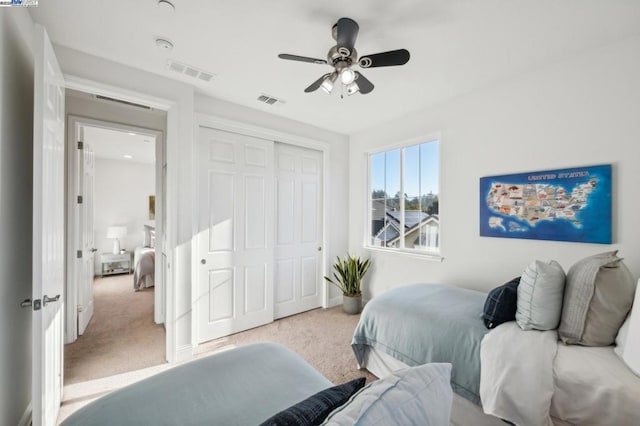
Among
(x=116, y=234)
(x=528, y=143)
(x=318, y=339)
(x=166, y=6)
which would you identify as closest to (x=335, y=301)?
(x=318, y=339)

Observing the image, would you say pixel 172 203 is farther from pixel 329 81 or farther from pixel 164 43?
pixel 329 81

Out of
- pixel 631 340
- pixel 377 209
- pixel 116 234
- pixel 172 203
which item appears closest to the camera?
pixel 631 340

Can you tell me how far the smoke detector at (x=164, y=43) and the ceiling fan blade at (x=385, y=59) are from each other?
1417 mm

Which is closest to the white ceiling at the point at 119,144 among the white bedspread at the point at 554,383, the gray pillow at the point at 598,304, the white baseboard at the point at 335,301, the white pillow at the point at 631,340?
the white baseboard at the point at 335,301

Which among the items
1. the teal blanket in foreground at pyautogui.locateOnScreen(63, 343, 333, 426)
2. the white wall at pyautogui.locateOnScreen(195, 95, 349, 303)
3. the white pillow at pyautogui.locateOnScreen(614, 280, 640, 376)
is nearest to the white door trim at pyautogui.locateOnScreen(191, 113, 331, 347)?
the white wall at pyautogui.locateOnScreen(195, 95, 349, 303)

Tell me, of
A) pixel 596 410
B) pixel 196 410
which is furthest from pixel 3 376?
pixel 596 410

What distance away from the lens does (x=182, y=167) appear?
2508 mm

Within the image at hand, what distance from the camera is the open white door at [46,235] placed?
1353 millimetres

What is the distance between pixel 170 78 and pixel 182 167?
2.72ft

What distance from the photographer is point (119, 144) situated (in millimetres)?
4836

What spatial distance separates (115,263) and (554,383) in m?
7.18

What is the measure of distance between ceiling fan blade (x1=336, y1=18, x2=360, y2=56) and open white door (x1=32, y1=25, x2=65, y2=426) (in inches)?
63.8

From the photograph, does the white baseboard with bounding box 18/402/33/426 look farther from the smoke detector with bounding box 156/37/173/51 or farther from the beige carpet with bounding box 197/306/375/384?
the smoke detector with bounding box 156/37/173/51

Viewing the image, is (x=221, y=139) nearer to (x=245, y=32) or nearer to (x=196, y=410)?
(x=245, y=32)
